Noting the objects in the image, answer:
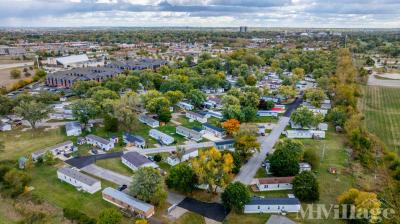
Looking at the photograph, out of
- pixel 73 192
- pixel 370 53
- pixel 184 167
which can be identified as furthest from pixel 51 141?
pixel 370 53

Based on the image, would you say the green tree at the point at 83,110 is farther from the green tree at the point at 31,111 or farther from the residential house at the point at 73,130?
the green tree at the point at 31,111

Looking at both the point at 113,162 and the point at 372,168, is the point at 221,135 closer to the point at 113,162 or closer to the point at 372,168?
the point at 113,162

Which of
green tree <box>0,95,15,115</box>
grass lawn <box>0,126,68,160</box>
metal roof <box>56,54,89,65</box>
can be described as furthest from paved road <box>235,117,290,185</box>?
metal roof <box>56,54,89,65</box>

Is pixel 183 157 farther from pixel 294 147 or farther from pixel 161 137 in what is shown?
pixel 294 147

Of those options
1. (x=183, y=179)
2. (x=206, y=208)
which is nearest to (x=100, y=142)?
(x=183, y=179)

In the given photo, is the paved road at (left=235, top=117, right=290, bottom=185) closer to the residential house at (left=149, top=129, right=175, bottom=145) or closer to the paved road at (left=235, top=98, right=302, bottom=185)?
the paved road at (left=235, top=98, right=302, bottom=185)
